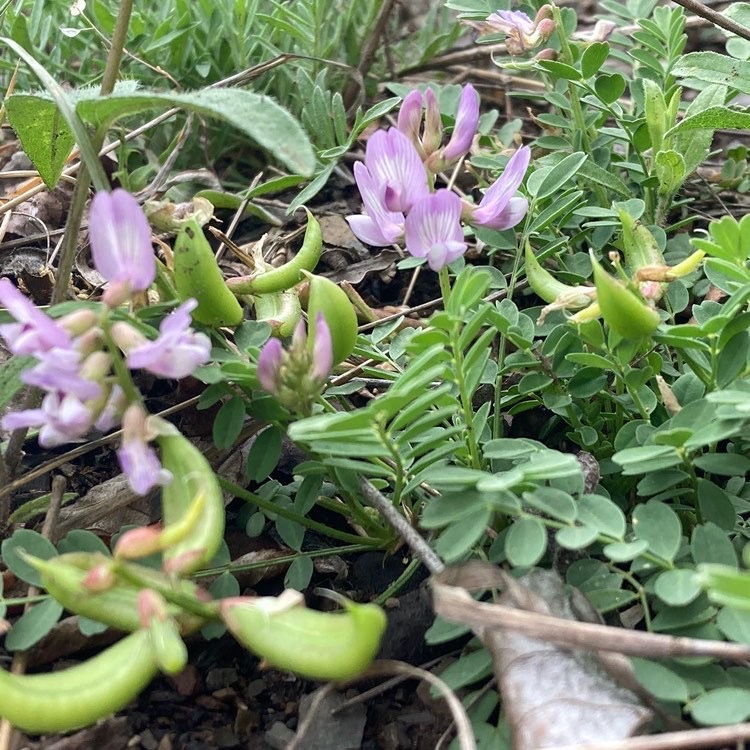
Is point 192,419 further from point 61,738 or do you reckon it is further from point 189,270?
point 61,738

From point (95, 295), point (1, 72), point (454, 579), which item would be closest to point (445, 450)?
point (454, 579)

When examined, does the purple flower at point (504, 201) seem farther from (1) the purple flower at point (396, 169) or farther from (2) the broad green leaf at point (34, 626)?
(2) the broad green leaf at point (34, 626)

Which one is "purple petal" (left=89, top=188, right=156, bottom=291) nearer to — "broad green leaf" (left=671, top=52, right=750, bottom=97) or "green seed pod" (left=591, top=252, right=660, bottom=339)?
"green seed pod" (left=591, top=252, right=660, bottom=339)

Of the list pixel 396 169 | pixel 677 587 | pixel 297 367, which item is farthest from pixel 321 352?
pixel 677 587

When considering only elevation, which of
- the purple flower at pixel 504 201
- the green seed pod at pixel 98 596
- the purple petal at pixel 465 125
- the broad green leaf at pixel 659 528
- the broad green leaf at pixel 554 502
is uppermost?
the purple petal at pixel 465 125

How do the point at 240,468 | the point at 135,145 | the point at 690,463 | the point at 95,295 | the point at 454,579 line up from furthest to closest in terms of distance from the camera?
the point at 135,145, the point at 95,295, the point at 240,468, the point at 690,463, the point at 454,579

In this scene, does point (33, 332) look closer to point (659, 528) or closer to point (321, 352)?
point (321, 352)

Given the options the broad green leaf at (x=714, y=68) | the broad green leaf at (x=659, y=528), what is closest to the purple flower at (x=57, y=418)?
the broad green leaf at (x=659, y=528)
